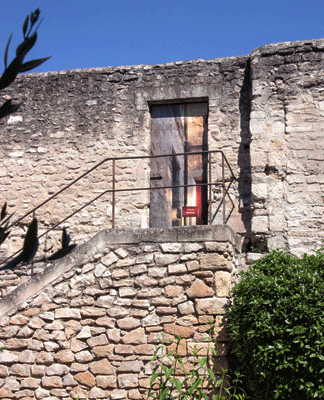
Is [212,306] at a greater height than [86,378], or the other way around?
[212,306]

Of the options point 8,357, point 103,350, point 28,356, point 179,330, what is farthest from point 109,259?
point 8,357

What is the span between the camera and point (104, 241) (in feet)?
19.0

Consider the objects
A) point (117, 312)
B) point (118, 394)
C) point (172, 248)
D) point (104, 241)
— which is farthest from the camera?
point (104, 241)

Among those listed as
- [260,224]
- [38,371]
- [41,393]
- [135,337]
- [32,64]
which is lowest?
[41,393]

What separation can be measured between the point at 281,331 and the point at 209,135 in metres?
3.60

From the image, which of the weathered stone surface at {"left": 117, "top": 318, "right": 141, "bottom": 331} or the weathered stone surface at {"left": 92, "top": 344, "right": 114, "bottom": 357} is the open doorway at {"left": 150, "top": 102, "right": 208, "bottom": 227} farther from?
the weathered stone surface at {"left": 92, "top": 344, "right": 114, "bottom": 357}

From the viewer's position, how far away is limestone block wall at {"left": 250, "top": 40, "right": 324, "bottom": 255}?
6844 mm

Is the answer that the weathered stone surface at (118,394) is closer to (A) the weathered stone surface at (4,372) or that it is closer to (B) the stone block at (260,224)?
(A) the weathered stone surface at (4,372)

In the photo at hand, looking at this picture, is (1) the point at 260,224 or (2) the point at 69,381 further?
(1) the point at 260,224

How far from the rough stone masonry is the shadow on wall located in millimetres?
15

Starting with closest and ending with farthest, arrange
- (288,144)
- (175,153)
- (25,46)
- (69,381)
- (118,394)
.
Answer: (25,46)
(118,394)
(69,381)
(288,144)
(175,153)

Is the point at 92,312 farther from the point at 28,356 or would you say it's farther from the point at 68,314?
the point at 28,356

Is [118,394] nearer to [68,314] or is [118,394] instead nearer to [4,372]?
[68,314]

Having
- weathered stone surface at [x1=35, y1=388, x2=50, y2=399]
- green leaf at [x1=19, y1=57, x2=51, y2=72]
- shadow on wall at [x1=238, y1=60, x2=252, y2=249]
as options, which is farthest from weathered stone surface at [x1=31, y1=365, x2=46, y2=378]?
green leaf at [x1=19, y1=57, x2=51, y2=72]
